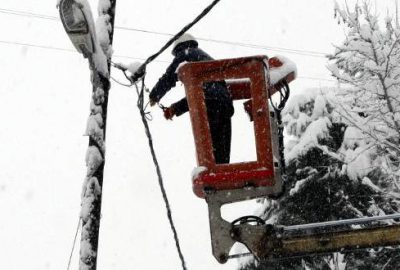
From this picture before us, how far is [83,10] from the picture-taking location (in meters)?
4.09

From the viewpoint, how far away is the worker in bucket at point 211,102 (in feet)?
15.2

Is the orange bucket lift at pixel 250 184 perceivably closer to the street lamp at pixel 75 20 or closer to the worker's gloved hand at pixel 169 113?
the worker's gloved hand at pixel 169 113

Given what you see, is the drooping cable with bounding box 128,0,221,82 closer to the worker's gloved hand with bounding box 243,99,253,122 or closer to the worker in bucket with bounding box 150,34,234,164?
the worker in bucket with bounding box 150,34,234,164

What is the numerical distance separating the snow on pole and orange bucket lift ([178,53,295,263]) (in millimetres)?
1022

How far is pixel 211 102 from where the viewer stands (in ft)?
15.2

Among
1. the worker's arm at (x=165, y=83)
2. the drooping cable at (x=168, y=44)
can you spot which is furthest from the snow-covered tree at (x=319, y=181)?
the worker's arm at (x=165, y=83)

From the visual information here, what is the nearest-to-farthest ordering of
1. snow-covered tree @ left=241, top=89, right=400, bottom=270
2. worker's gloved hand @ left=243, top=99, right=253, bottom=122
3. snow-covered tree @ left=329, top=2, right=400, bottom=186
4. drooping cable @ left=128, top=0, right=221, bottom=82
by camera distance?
1. drooping cable @ left=128, top=0, right=221, bottom=82
2. worker's gloved hand @ left=243, top=99, right=253, bottom=122
3. snow-covered tree @ left=329, top=2, right=400, bottom=186
4. snow-covered tree @ left=241, top=89, right=400, bottom=270

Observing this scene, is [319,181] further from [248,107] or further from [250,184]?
[250,184]

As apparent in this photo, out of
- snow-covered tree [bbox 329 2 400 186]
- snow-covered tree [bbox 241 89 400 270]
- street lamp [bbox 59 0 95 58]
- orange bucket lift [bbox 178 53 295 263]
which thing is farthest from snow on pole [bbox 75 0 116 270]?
snow-covered tree [bbox 241 89 400 270]

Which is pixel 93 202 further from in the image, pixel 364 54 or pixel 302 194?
pixel 302 194

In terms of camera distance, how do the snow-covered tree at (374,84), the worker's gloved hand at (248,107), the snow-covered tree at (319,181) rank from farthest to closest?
the snow-covered tree at (319,181) → the snow-covered tree at (374,84) → the worker's gloved hand at (248,107)

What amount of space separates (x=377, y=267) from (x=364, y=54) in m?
5.09

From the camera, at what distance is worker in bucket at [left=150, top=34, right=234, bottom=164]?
4637 mm

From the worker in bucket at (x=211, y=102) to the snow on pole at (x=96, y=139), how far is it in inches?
20.9
